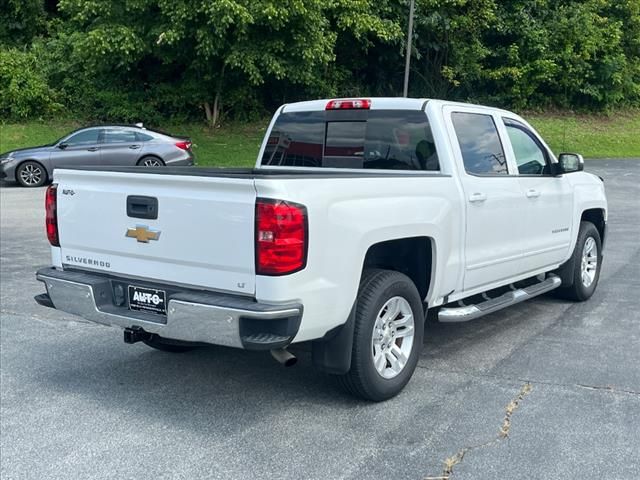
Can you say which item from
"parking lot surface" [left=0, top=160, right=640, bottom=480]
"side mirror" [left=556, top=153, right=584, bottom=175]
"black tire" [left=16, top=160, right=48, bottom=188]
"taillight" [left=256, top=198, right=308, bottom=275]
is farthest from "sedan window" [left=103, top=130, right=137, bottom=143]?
"taillight" [left=256, top=198, right=308, bottom=275]

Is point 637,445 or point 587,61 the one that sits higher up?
point 587,61

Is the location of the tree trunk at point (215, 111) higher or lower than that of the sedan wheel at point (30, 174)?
higher

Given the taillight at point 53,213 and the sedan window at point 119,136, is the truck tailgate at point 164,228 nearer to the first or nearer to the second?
the taillight at point 53,213

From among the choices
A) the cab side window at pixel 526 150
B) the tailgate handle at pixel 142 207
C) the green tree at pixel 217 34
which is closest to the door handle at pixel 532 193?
the cab side window at pixel 526 150

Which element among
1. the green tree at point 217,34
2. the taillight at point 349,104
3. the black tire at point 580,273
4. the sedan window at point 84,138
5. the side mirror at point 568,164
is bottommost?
the black tire at point 580,273

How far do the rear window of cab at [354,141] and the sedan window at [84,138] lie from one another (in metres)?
12.2

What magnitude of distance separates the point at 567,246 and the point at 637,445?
3.11m

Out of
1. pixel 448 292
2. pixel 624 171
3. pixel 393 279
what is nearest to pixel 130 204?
pixel 393 279

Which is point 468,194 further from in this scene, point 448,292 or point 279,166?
point 279,166

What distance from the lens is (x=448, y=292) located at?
5.08m

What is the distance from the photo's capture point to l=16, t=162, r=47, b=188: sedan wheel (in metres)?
16.6

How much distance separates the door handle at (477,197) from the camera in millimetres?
5134

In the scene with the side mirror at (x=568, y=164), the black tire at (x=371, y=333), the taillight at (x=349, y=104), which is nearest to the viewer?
the black tire at (x=371, y=333)

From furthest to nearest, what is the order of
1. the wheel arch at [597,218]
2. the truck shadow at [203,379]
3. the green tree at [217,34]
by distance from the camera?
the green tree at [217,34] < the wheel arch at [597,218] < the truck shadow at [203,379]
